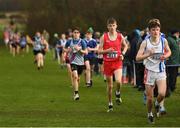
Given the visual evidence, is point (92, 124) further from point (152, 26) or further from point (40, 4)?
point (40, 4)

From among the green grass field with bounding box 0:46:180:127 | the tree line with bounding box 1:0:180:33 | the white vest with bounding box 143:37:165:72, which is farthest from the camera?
the tree line with bounding box 1:0:180:33

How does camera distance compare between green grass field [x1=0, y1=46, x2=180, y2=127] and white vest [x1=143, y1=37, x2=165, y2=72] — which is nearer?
white vest [x1=143, y1=37, x2=165, y2=72]

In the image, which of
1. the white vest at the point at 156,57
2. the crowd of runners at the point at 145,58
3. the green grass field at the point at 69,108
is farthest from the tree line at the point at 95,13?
the white vest at the point at 156,57

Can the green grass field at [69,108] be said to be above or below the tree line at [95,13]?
below

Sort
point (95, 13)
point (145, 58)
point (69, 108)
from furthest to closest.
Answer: point (95, 13) < point (69, 108) < point (145, 58)

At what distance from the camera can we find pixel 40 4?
271 feet

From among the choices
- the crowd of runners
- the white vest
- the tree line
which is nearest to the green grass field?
the crowd of runners

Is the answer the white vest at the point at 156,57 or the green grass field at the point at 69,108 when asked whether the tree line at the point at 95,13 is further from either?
the white vest at the point at 156,57

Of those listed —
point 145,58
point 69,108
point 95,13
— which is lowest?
point 69,108

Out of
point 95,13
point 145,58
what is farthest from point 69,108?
point 95,13

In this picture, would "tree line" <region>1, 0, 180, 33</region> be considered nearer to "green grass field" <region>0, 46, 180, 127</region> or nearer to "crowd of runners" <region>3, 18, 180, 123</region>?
"green grass field" <region>0, 46, 180, 127</region>

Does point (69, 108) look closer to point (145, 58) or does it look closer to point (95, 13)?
point (145, 58)

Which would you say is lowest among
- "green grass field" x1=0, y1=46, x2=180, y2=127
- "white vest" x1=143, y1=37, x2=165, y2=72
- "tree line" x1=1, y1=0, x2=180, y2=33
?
"green grass field" x1=0, y1=46, x2=180, y2=127

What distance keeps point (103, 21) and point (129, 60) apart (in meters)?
53.7
